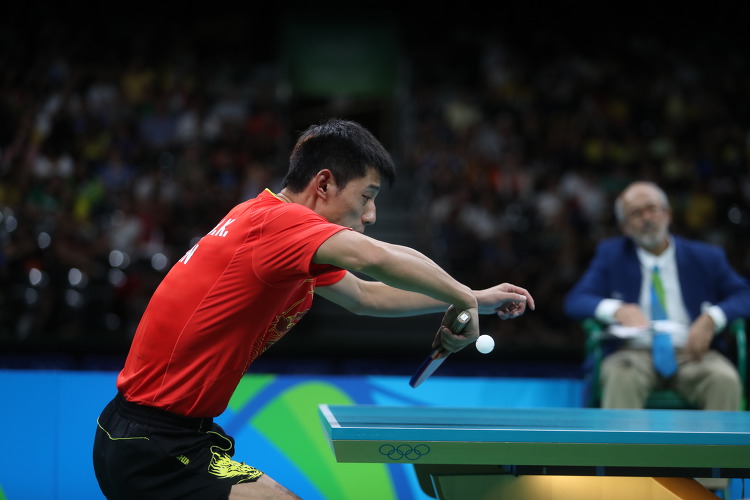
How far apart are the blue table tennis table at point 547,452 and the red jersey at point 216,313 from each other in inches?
12.4

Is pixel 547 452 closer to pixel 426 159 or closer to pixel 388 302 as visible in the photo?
pixel 388 302

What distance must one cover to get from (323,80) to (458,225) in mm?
6055

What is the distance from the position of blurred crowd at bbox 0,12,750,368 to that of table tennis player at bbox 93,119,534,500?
14.7 feet

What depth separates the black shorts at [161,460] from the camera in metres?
2.01

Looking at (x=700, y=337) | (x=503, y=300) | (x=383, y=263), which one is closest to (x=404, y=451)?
(x=383, y=263)

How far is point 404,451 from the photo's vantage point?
197cm

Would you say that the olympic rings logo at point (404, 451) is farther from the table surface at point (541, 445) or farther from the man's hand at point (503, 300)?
the man's hand at point (503, 300)

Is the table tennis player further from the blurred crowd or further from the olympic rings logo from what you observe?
the blurred crowd

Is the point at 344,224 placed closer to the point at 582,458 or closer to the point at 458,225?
the point at 582,458

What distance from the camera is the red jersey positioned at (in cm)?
204

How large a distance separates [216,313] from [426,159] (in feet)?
29.0

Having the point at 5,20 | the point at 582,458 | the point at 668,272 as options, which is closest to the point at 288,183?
the point at 582,458

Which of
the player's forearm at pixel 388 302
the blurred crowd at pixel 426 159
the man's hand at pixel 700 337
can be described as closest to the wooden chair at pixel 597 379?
the man's hand at pixel 700 337

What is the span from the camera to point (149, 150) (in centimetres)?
1004
